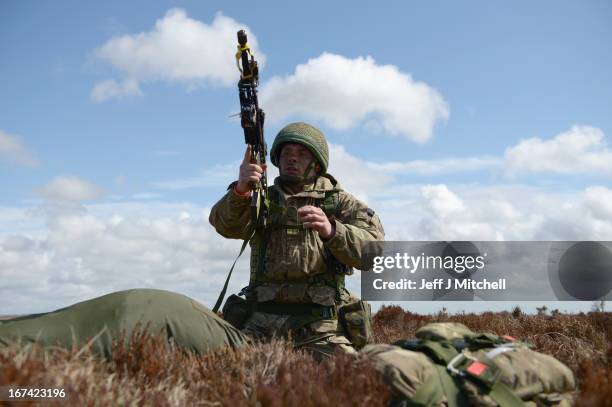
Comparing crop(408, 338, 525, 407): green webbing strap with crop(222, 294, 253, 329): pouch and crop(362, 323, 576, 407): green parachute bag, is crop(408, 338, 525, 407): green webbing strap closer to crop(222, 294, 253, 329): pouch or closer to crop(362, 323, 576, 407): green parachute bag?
crop(362, 323, 576, 407): green parachute bag

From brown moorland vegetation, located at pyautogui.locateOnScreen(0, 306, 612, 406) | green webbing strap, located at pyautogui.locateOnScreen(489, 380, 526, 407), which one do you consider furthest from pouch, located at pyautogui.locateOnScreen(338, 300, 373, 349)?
green webbing strap, located at pyautogui.locateOnScreen(489, 380, 526, 407)

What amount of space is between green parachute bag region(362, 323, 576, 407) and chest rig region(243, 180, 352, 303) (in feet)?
7.31

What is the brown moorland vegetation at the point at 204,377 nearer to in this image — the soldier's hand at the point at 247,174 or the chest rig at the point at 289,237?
the chest rig at the point at 289,237

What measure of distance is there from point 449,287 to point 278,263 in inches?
272

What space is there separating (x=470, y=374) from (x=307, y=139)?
3.55m

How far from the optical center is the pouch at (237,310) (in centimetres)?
604

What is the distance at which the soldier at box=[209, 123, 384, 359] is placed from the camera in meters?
5.84

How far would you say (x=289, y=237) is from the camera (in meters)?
6.06

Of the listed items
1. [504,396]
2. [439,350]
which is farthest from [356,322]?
[504,396]

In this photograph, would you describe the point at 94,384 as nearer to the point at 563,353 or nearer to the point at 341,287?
the point at 341,287

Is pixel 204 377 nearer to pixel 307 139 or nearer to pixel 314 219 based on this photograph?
pixel 314 219

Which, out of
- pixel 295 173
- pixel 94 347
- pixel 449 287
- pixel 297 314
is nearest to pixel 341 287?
pixel 297 314

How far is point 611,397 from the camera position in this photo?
3.15m

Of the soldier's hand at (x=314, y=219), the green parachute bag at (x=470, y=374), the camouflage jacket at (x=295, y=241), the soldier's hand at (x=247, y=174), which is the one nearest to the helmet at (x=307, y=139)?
the camouflage jacket at (x=295, y=241)
